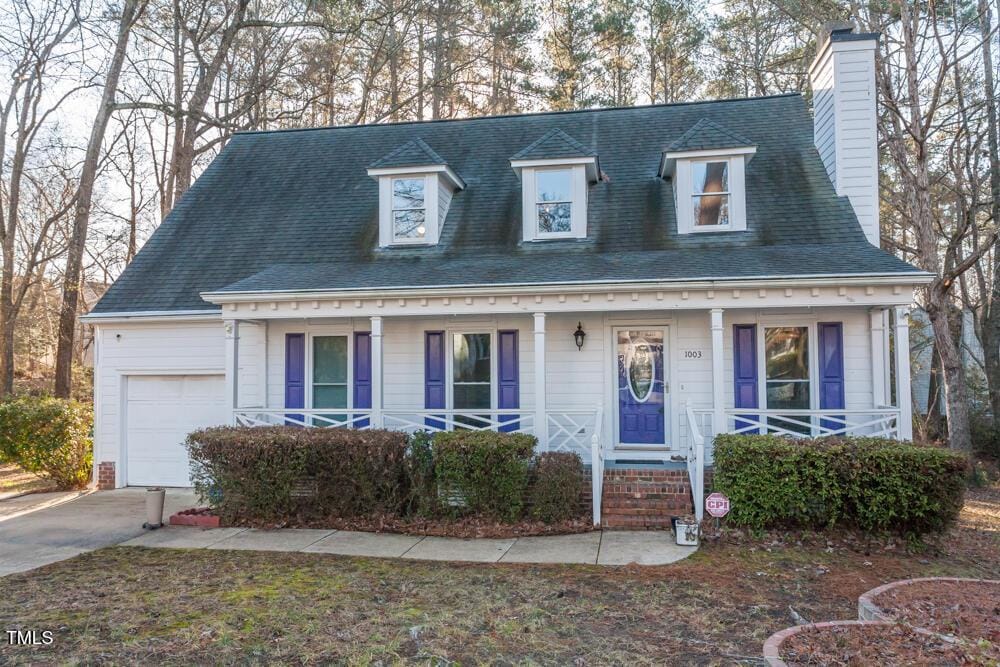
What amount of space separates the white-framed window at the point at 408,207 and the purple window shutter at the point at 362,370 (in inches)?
80.2

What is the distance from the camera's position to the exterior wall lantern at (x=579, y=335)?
35.7ft

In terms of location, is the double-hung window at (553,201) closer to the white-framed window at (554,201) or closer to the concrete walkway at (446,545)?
the white-framed window at (554,201)

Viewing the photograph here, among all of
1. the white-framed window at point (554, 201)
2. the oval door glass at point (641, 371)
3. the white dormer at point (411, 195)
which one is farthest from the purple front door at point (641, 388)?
the white dormer at point (411, 195)

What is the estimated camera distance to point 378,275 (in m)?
10.8

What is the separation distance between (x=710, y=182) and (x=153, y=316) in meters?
10.0

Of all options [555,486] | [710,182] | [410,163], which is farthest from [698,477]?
[410,163]

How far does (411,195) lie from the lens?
12383 mm

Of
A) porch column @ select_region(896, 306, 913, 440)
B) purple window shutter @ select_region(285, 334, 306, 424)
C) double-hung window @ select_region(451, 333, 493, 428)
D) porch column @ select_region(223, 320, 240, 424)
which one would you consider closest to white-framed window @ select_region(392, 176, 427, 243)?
double-hung window @ select_region(451, 333, 493, 428)

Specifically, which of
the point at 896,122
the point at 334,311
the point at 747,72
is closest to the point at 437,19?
the point at 747,72

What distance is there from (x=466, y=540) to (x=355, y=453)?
1903 millimetres

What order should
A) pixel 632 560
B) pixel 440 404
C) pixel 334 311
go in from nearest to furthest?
pixel 632 560
pixel 334 311
pixel 440 404

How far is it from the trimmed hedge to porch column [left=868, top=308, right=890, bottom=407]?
2379 millimetres

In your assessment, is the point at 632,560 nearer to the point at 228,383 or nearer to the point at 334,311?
the point at 334,311

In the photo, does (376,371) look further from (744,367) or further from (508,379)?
(744,367)
